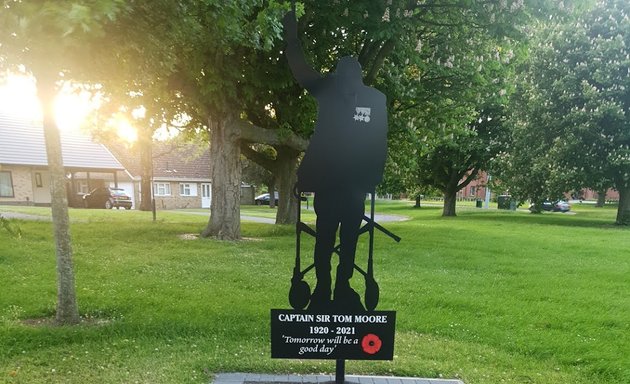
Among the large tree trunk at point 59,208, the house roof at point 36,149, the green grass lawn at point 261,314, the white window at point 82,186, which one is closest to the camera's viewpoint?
the green grass lawn at point 261,314

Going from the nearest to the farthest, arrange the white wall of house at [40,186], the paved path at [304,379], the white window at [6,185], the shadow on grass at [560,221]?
the paved path at [304,379], the shadow on grass at [560,221], the white window at [6,185], the white wall of house at [40,186]

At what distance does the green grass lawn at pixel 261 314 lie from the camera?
14.6 ft

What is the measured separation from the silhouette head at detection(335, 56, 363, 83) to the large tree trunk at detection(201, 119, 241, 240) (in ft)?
29.7

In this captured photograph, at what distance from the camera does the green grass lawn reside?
14.6ft

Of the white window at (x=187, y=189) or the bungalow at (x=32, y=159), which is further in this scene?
the white window at (x=187, y=189)

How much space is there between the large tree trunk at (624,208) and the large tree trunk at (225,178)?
1983cm

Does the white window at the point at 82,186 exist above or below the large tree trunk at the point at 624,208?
above

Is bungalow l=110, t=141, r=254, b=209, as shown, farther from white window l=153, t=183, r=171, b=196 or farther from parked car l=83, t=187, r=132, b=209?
parked car l=83, t=187, r=132, b=209

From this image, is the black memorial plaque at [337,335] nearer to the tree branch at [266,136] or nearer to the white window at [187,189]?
the tree branch at [266,136]

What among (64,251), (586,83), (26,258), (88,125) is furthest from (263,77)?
(586,83)

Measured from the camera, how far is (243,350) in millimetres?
4805

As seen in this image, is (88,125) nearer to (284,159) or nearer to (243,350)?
(284,159)

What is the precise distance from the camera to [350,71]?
395cm

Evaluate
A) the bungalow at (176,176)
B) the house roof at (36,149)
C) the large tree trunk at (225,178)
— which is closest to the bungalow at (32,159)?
the house roof at (36,149)
